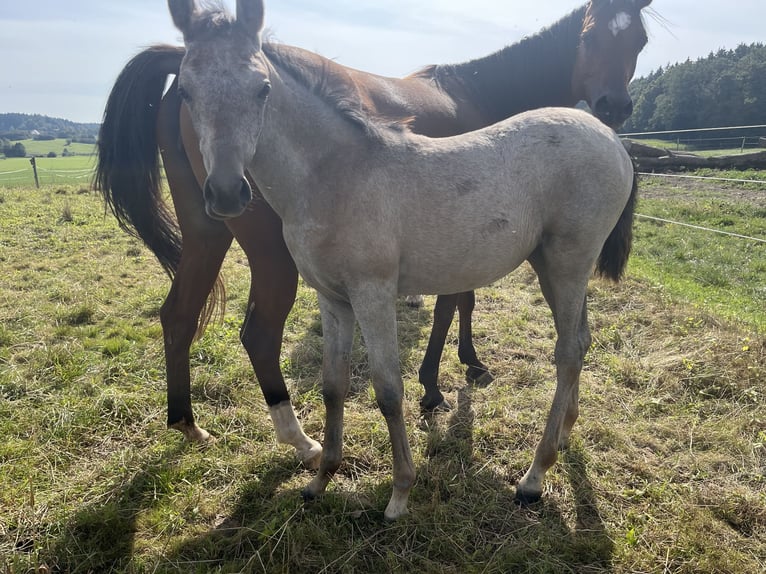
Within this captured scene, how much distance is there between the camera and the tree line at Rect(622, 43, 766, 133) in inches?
1540

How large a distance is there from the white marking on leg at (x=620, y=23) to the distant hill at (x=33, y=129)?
209ft

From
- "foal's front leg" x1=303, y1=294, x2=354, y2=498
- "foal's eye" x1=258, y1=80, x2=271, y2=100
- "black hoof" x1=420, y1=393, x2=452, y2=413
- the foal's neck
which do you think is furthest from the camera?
the foal's neck

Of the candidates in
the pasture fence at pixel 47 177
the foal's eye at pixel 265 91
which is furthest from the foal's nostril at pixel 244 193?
the pasture fence at pixel 47 177

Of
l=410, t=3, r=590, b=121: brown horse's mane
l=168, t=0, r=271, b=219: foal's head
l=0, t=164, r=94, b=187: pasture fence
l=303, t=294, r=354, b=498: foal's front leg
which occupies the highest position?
l=410, t=3, r=590, b=121: brown horse's mane

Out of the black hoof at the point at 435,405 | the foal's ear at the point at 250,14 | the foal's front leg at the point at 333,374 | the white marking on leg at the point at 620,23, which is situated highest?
the white marking on leg at the point at 620,23

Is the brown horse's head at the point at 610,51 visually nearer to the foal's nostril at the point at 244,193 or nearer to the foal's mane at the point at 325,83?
the foal's mane at the point at 325,83

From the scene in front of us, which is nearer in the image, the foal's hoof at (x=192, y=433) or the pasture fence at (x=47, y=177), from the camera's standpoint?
the foal's hoof at (x=192, y=433)

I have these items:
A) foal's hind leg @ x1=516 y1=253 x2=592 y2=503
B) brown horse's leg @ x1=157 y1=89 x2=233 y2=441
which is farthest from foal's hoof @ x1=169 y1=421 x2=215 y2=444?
foal's hind leg @ x1=516 y1=253 x2=592 y2=503

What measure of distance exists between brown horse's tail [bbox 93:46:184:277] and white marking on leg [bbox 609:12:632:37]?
336 cm

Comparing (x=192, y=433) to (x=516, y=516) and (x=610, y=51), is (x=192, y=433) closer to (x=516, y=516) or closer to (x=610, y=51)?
(x=516, y=516)

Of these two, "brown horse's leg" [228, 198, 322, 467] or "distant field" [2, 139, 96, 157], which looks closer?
"brown horse's leg" [228, 198, 322, 467]

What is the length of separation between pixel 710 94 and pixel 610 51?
161 feet

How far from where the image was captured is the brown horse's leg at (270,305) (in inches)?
105

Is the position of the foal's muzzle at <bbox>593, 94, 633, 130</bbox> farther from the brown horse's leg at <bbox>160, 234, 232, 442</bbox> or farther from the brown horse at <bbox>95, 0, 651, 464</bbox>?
the brown horse's leg at <bbox>160, 234, 232, 442</bbox>
